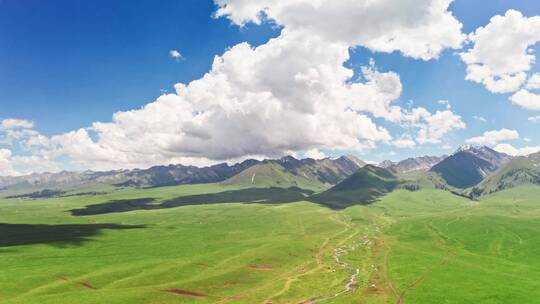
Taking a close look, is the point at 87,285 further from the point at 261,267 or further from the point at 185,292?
the point at 261,267

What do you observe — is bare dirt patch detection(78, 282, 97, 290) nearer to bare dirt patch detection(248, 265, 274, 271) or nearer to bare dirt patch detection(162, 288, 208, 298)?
bare dirt patch detection(162, 288, 208, 298)

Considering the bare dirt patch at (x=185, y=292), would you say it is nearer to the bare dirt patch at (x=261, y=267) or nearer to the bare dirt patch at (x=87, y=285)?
the bare dirt patch at (x=87, y=285)

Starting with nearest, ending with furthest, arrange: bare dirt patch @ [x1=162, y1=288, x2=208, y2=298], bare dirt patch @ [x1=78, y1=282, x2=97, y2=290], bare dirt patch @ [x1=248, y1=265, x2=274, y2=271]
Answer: bare dirt patch @ [x1=162, y1=288, x2=208, y2=298]
bare dirt patch @ [x1=78, y1=282, x2=97, y2=290]
bare dirt patch @ [x1=248, y1=265, x2=274, y2=271]

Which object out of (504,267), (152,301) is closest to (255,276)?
(152,301)

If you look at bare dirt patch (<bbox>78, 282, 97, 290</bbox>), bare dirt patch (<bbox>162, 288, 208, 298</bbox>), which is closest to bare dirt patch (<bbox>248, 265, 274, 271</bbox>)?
bare dirt patch (<bbox>162, 288, 208, 298</bbox>)

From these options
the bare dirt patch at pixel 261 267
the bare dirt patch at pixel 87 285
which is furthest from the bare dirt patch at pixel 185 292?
the bare dirt patch at pixel 261 267

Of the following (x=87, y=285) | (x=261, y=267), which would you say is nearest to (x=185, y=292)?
(x=87, y=285)

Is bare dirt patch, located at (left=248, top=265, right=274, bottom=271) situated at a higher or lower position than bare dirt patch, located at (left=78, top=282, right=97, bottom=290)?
lower

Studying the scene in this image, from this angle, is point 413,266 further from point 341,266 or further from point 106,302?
point 106,302

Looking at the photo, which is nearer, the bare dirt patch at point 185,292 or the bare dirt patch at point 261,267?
the bare dirt patch at point 185,292

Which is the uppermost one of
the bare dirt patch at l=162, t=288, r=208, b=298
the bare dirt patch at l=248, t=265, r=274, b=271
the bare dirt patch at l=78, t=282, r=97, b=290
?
the bare dirt patch at l=78, t=282, r=97, b=290

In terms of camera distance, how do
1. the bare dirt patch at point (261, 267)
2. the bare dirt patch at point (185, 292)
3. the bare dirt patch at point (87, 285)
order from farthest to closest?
the bare dirt patch at point (261, 267) → the bare dirt patch at point (87, 285) → the bare dirt patch at point (185, 292)

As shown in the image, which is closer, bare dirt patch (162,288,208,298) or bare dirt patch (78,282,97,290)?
bare dirt patch (162,288,208,298)
